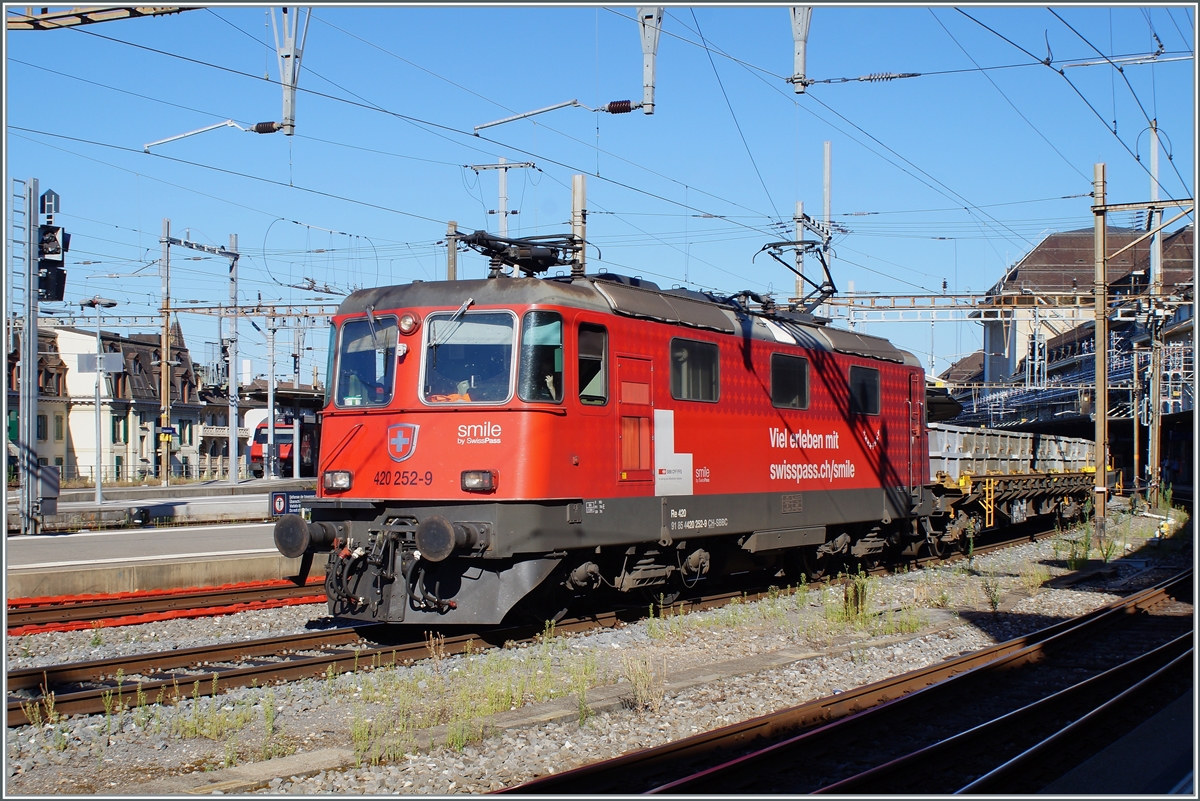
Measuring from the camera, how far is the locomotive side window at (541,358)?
10.1 m

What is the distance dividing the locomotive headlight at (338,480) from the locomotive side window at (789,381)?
553cm

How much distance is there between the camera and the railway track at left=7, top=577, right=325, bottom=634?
12.0 metres

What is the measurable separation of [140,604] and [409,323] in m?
5.54

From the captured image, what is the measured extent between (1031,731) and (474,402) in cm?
552

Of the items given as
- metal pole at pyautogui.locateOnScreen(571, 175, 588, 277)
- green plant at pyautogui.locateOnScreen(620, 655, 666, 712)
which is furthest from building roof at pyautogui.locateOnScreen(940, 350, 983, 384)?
green plant at pyautogui.locateOnScreen(620, 655, 666, 712)

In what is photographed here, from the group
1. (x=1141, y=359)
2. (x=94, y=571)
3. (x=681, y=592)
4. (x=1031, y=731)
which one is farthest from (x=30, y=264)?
(x=1141, y=359)

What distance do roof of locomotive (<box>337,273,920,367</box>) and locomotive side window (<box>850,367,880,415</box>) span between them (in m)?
1.29

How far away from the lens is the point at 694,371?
12078mm

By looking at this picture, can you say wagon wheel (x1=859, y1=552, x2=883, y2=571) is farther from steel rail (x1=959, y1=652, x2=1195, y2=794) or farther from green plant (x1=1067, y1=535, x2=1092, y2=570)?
steel rail (x1=959, y1=652, x2=1195, y2=794)

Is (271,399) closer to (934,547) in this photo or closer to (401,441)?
(934,547)

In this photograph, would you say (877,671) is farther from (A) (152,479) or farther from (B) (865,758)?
(A) (152,479)

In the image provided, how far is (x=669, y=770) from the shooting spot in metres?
6.68

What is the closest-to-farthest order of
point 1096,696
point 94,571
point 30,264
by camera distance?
1. point 1096,696
2. point 94,571
3. point 30,264

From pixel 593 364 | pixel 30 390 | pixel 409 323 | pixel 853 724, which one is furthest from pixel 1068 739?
pixel 30 390
